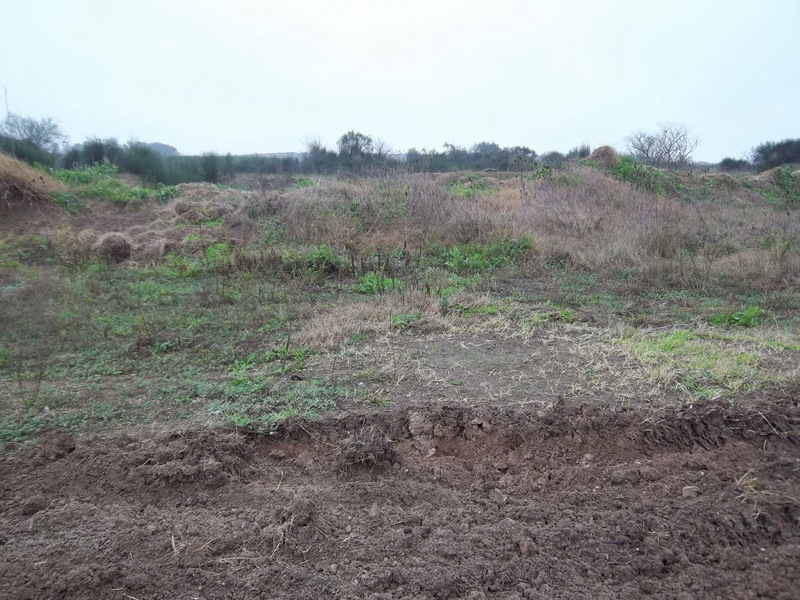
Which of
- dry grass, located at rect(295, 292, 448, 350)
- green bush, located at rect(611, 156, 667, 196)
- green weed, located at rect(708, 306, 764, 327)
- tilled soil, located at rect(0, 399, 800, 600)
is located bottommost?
tilled soil, located at rect(0, 399, 800, 600)

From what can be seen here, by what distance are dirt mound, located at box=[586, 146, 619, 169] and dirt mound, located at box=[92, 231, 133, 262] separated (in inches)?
692

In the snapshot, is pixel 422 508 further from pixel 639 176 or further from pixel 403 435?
pixel 639 176

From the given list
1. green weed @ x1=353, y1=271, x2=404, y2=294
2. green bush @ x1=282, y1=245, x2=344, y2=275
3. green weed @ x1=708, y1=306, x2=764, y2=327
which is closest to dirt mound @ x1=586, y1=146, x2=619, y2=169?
green bush @ x1=282, y1=245, x2=344, y2=275

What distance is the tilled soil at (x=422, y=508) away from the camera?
2025 millimetres

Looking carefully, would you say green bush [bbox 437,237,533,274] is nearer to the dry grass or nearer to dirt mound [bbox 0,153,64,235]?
the dry grass

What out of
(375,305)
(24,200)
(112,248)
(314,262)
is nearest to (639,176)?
(314,262)

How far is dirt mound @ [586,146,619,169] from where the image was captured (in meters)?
20.5

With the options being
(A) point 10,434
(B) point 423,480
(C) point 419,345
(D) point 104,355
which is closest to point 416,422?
(B) point 423,480

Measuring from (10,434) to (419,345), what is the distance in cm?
295

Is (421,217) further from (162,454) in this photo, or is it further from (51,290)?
(162,454)

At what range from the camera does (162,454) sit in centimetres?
288

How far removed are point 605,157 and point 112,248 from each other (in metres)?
18.5

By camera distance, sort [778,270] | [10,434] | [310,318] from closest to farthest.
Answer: [10,434], [310,318], [778,270]

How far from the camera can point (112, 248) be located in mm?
9219
